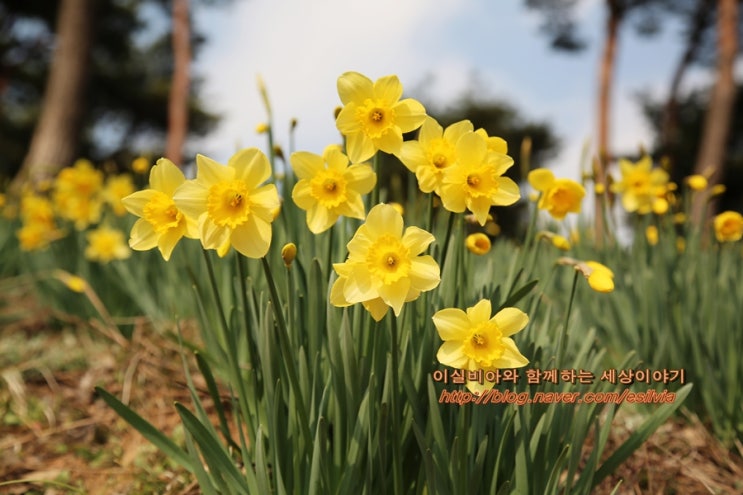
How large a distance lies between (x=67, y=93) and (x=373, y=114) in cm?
750

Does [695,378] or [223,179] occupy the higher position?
[223,179]

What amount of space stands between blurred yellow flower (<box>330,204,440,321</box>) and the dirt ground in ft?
2.76

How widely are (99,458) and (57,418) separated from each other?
16.3 inches

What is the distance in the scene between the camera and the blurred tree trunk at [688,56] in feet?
47.9

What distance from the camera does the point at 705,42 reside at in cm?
1492

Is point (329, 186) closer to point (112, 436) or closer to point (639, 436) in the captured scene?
point (639, 436)

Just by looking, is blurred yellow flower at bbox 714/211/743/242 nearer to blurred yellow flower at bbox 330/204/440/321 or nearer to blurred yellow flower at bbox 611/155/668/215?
blurred yellow flower at bbox 611/155/668/215

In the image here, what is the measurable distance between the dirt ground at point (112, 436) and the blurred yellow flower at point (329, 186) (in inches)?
30.2

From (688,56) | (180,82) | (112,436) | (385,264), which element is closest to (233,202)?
(385,264)

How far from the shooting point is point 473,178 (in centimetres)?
105

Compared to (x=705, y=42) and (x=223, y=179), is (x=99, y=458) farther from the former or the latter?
(x=705, y=42)

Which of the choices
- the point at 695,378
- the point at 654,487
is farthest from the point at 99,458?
the point at 695,378

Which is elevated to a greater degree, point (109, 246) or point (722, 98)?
point (722, 98)

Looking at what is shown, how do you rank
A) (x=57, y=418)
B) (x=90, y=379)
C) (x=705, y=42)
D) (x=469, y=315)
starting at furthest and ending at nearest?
(x=705, y=42) → (x=90, y=379) → (x=57, y=418) → (x=469, y=315)
